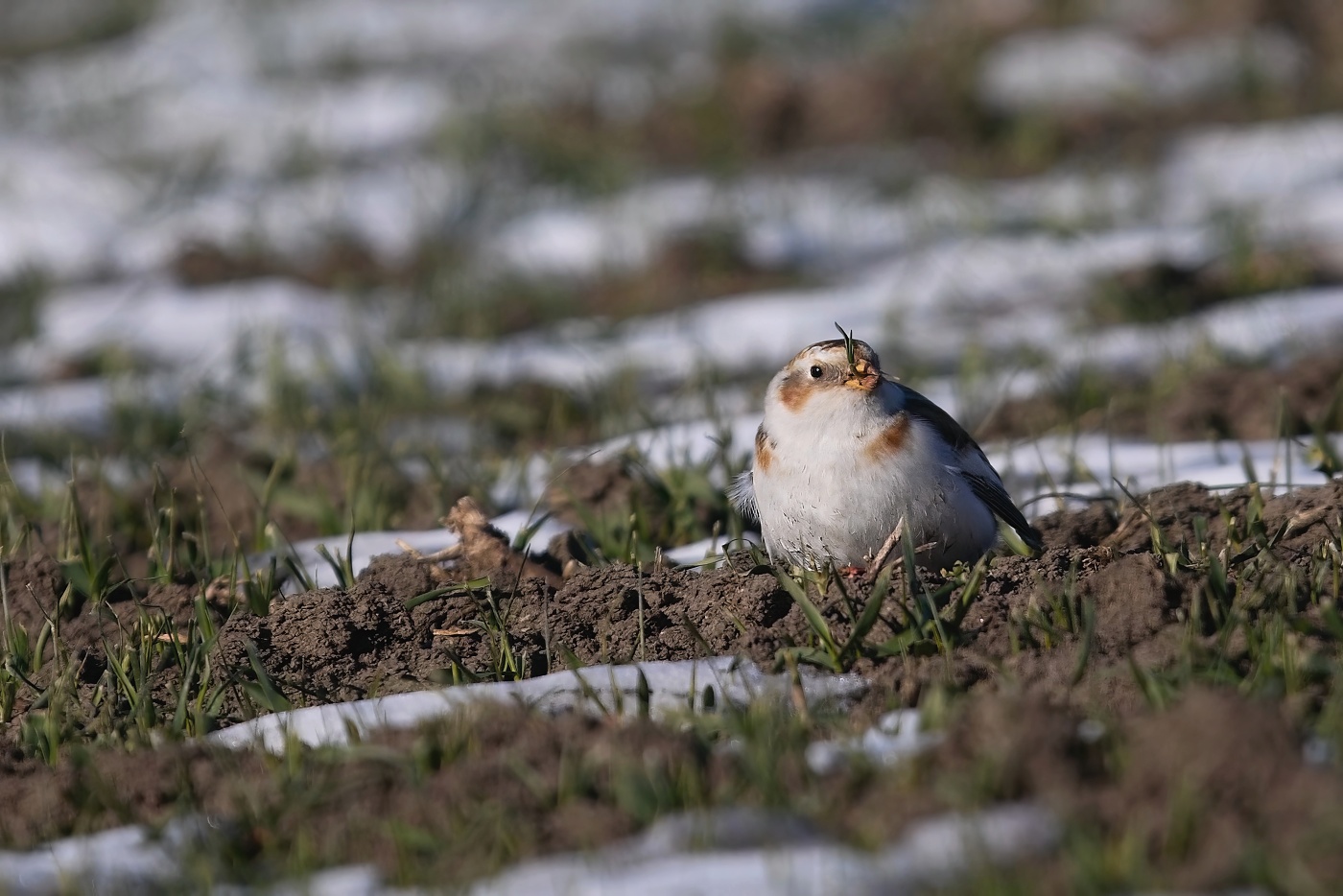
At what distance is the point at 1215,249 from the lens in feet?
26.7

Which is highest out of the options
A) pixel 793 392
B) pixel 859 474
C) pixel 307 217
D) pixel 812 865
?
pixel 307 217

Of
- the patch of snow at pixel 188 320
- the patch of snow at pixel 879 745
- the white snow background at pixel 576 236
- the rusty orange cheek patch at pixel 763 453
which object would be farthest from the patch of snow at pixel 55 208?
the patch of snow at pixel 879 745

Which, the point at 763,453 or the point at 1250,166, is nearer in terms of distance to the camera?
the point at 763,453

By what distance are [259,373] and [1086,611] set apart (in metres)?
4.88

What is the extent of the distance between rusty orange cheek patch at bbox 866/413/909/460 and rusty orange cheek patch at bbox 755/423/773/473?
0.92 ft

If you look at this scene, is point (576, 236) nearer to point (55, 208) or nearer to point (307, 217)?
point (307, 217)

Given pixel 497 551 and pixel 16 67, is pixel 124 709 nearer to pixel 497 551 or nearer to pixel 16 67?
pixel 497 551

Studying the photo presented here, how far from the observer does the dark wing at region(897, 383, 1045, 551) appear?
436 cm

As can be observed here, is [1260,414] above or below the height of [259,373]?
below

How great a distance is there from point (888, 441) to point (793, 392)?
340 mm

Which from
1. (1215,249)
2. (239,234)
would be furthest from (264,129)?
→ (1215,249)

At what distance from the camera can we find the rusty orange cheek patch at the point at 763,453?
169 inches

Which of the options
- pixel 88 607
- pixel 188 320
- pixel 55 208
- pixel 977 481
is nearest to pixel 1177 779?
pixel 977 481

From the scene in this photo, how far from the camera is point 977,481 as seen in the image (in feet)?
14.4
